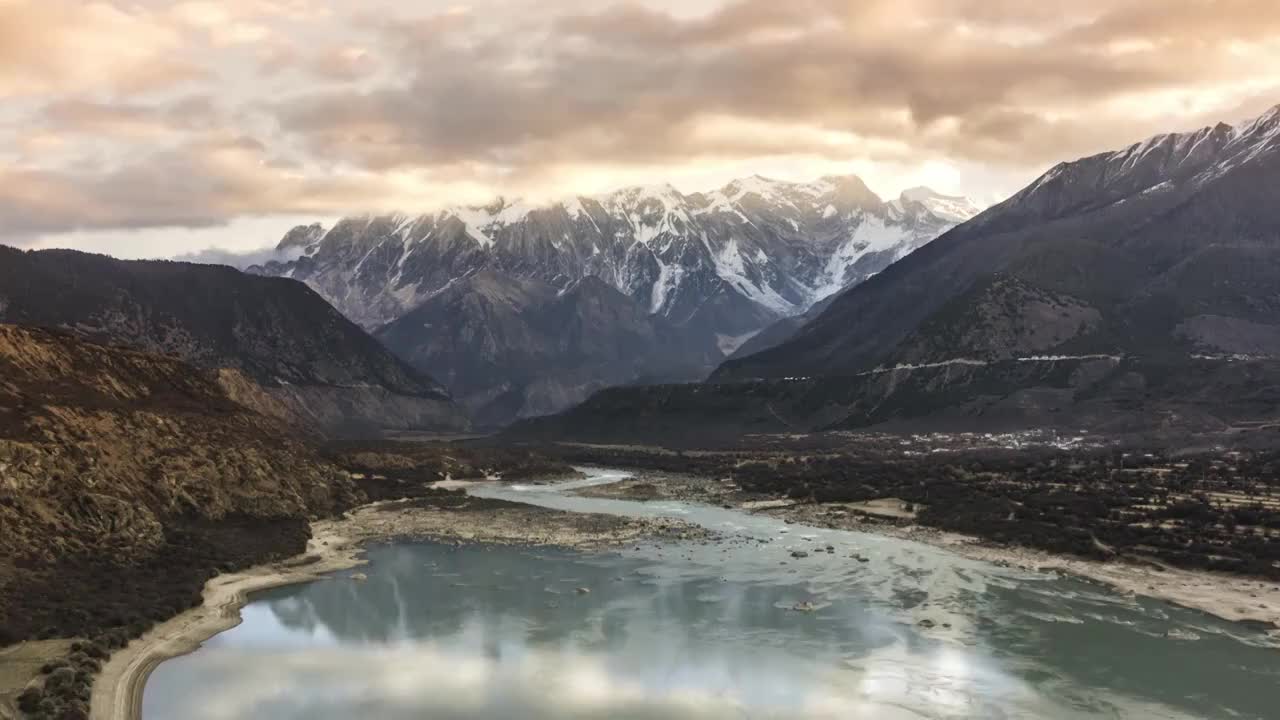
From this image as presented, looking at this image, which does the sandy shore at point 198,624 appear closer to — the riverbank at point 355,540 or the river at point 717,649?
the riverbank at point 355,540

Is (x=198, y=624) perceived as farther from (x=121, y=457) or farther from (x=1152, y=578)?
(x=1152, y=578)

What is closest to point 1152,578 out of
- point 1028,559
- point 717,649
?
point 1028,559

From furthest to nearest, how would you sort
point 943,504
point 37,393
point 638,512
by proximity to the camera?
point 638,512
point 943,504
point 37,393

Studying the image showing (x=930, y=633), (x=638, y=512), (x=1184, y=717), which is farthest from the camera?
(x=638, y=512)

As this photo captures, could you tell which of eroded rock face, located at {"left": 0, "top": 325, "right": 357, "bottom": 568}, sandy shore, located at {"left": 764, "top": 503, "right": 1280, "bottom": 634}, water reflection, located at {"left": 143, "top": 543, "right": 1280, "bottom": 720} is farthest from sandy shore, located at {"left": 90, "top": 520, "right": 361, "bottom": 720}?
sandy shore, located at {"left": 764, "top": 503, "right": 1280, "bottom": 634}

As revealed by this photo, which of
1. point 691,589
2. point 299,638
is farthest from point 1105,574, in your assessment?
point 299,638

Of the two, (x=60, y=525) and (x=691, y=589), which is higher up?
(x=60, y=525)

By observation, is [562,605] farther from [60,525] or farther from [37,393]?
[37,393]
